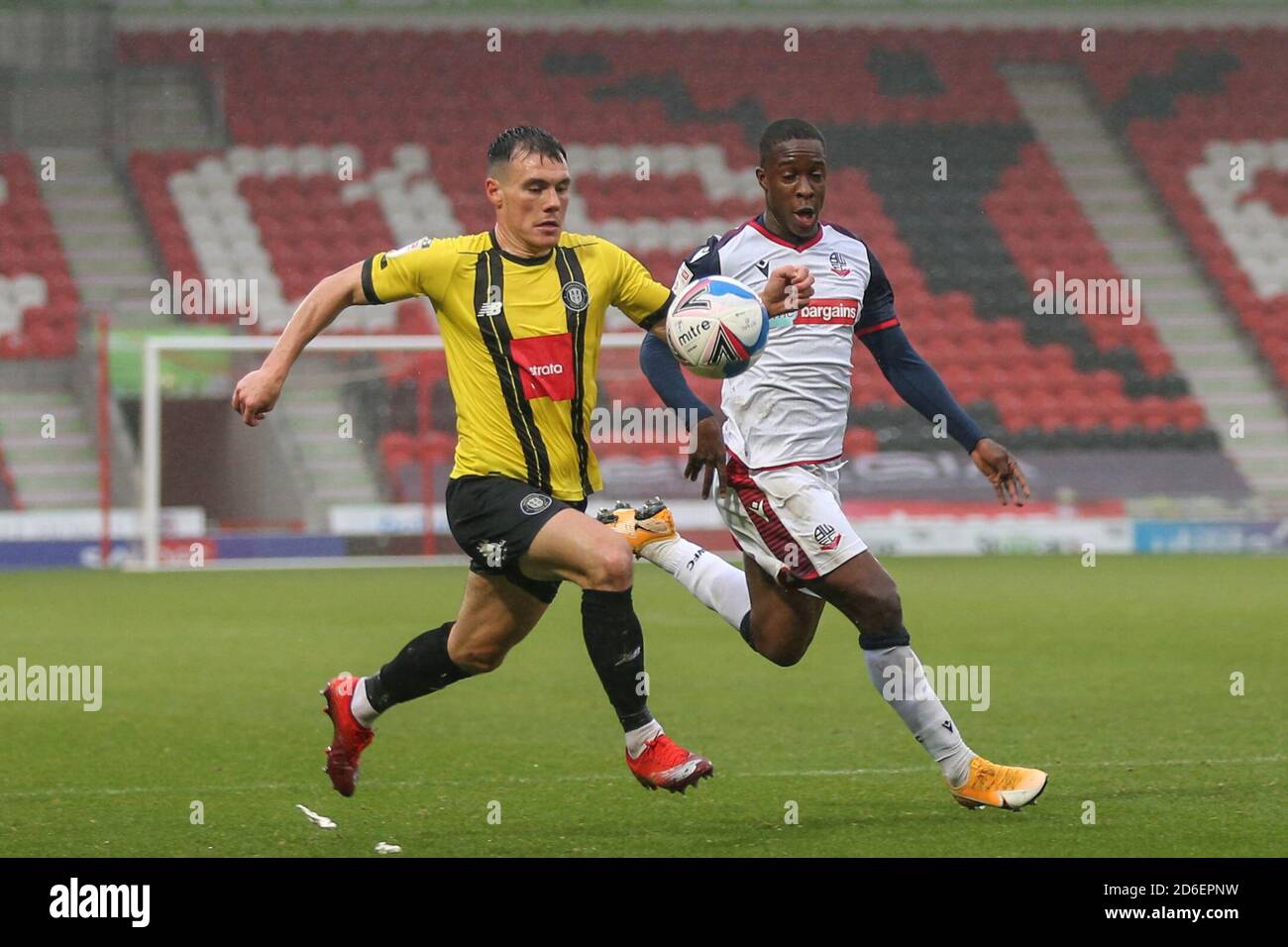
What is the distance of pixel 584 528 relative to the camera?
5.66 meters

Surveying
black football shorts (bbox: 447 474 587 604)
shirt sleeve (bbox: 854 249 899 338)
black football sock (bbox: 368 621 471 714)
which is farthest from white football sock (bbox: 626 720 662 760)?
shirt sleeve (bbox: 854 249 899 338)

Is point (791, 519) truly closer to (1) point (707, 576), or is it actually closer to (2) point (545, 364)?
(1) point (707, 576)

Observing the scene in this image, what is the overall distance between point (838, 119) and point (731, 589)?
20831 mm

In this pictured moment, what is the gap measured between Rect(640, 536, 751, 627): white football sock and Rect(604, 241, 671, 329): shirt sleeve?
112 centimetres

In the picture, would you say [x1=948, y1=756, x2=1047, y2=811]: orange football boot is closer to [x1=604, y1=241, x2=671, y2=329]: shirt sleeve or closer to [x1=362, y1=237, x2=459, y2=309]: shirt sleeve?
[x1=604, y1=241, x2=671, y2=329]: shirt sleeve

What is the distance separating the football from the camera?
5.77m

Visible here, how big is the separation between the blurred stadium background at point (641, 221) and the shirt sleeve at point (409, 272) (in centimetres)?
1352

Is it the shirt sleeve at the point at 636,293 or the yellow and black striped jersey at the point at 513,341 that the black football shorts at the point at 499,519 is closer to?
the yellow and black striped jersey at the point at 513,341

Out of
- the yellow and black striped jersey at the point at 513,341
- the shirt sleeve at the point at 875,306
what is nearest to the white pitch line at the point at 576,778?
the yellow and black striped jersey at the point at 513,341

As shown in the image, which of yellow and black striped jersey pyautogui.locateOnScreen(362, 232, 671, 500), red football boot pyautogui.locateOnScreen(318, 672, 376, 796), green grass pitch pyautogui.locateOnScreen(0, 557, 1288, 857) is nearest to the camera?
green grass pitch pyautogui.locateOnScreen(0, 557, 1288, 857)

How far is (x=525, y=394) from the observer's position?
5871 millimetres

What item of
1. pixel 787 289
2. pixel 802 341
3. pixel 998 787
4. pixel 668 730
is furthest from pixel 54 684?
pixel 998 787
